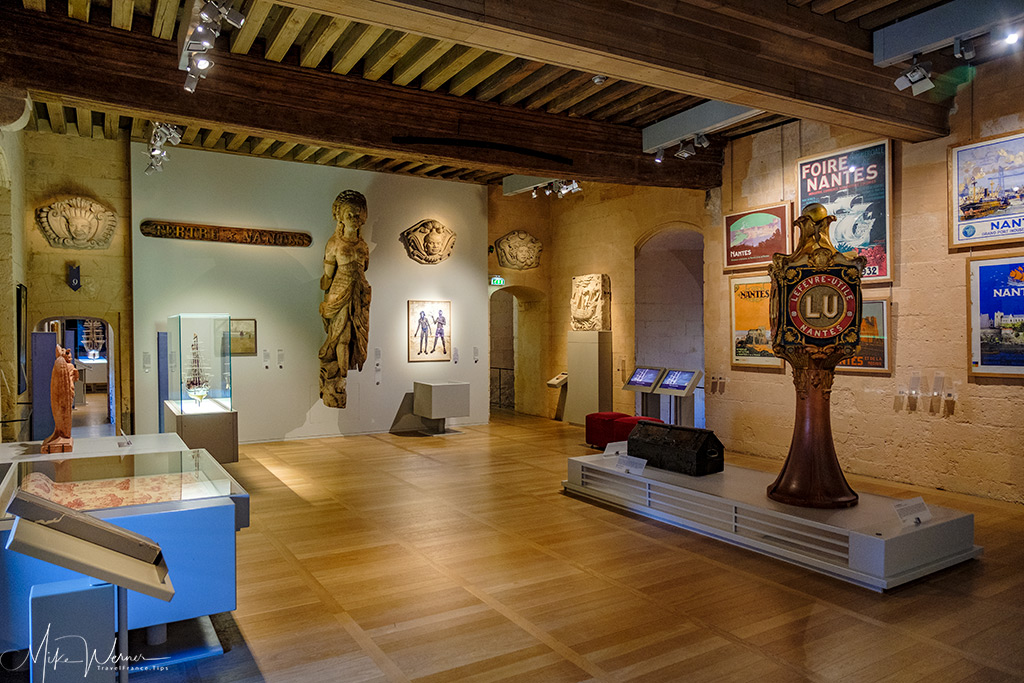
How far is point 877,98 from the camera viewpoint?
609cm

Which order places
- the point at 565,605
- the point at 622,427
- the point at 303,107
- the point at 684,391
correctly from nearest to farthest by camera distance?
the point at 565,605
the point at 303,107
the point at 622,427
the point at 684,391

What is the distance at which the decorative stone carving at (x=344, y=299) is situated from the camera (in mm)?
9891

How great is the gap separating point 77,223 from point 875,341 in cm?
997

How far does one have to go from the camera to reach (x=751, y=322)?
8.70 meters

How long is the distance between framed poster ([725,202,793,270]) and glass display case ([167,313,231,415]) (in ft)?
21.0

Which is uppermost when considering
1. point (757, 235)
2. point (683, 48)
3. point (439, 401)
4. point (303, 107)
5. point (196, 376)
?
point (303, 107)

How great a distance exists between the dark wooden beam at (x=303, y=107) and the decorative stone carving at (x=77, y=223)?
13.6 feet

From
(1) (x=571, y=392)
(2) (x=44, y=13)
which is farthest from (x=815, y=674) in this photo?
(1) (x=571, y=392)

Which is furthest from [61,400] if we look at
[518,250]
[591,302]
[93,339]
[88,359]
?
[93,339]

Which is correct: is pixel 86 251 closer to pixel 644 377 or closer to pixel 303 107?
pixel 303 107

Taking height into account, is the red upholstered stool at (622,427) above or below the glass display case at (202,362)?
below

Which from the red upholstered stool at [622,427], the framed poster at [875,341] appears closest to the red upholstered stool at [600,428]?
the red upholstered stool at [622,427]

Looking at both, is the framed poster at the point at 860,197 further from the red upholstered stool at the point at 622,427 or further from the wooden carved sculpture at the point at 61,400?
the wooden carved sculpture at the point at 61,400

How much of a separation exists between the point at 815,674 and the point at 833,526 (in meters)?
1.63
